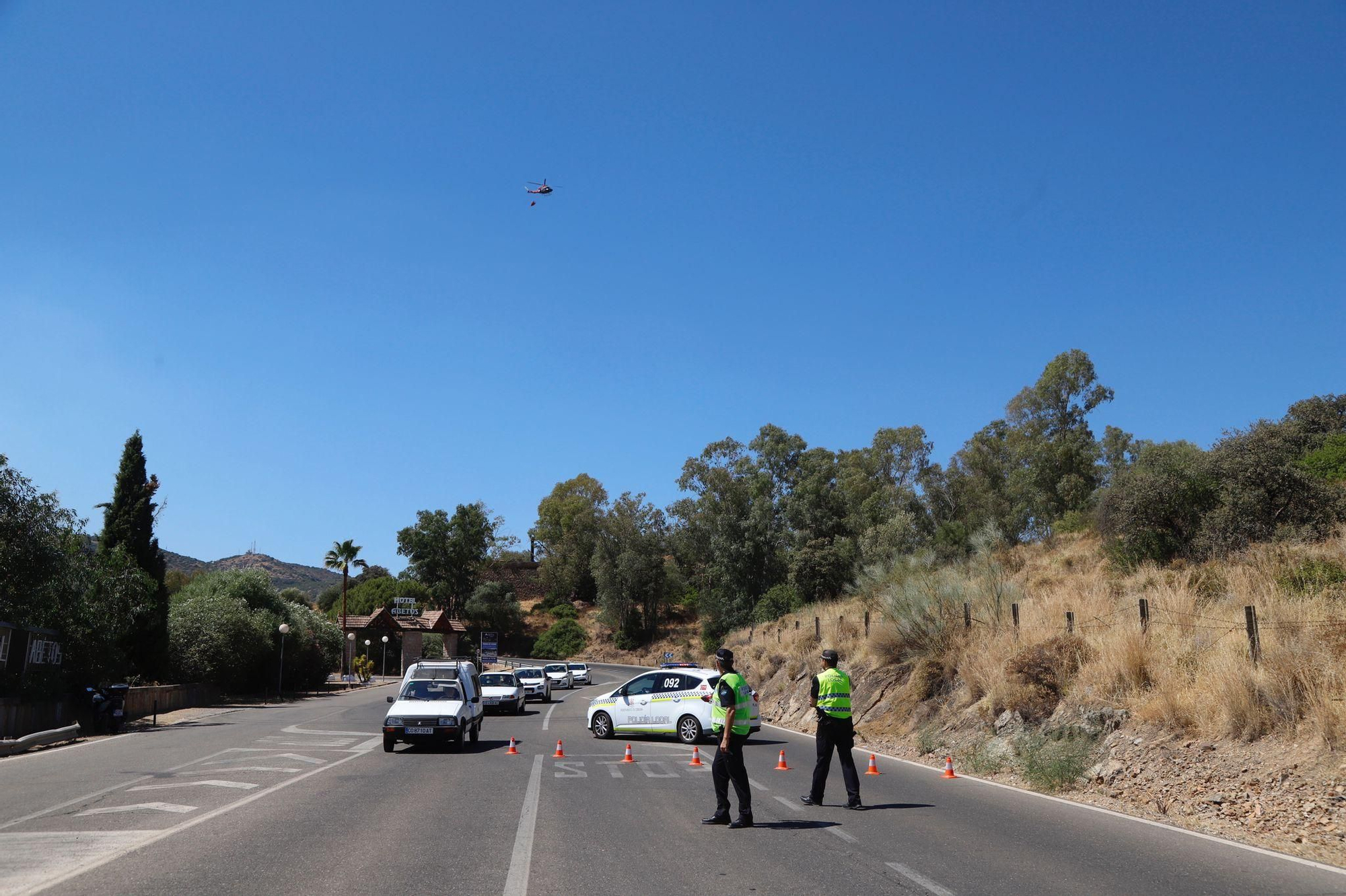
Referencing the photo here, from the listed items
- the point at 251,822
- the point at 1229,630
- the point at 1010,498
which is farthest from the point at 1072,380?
the point at 251,822

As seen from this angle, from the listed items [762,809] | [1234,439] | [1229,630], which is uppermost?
[1234,439]

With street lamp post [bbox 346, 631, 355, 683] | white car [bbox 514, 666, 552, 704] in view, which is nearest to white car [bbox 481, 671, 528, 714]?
white car [bbox 514, 666, 552, 704]

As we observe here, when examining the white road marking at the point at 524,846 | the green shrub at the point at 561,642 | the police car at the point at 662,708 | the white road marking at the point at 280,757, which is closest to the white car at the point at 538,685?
the police car at the point at 662,708

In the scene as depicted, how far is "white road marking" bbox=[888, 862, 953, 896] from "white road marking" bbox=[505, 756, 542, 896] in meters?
3.07

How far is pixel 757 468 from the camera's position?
77.9 m

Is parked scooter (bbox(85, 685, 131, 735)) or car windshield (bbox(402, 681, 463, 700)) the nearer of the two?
car windshield (bbox(402, 681, 463, 700))

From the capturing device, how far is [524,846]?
885 cm

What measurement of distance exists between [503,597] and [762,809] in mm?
99992

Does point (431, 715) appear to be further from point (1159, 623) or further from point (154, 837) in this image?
→ point (1159, 623)

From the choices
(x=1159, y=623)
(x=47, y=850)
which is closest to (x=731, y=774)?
(x=47, y=850)

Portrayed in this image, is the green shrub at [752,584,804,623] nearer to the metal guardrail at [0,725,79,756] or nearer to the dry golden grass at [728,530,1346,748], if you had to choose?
the dry golden grass at [728,530,1346,748]

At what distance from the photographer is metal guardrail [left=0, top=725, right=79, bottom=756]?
62.6 feet

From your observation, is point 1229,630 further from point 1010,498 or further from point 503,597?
point 503,597

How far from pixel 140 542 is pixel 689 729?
2392 centimetres
